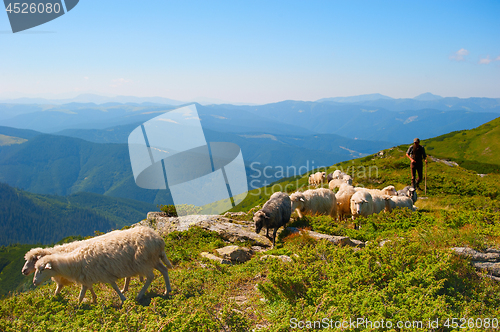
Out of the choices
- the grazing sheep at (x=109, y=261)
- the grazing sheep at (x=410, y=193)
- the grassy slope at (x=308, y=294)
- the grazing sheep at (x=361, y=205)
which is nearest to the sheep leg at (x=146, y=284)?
the grazing sheep at (x=109, y=261)

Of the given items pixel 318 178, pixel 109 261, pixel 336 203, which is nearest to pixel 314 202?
pixel 336 203

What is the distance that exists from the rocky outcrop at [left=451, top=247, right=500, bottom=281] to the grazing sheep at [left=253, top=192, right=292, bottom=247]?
767 centimetres

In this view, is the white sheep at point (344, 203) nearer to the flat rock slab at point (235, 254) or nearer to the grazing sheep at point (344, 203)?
the grazing sheep at point (344, 203)

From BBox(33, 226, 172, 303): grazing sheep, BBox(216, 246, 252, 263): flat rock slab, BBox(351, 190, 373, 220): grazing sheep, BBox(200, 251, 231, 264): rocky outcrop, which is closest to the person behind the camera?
BBox(33, 226, 172, 303): grazing sheep

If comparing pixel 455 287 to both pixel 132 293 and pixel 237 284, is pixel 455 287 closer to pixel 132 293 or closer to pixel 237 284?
pixel 237 284

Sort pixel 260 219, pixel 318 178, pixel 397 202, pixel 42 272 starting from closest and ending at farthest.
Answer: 1. pixel 42 272
2. pixel 260 219
3. pixel 397 202
4. pixel 318 178

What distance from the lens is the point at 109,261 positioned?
773 cm

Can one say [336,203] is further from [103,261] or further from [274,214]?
[103,261]

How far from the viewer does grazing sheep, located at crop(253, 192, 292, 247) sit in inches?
541

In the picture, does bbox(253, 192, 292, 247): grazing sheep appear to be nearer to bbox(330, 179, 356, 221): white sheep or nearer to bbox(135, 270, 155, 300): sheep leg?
bbox(330, 179, 356, 221): white sheep

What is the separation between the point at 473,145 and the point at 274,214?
77142 mm

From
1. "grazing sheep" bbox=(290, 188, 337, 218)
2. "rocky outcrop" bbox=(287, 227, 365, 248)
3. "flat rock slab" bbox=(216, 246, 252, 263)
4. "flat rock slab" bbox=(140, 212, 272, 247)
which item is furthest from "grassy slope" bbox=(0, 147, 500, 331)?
"grazing sheep" bbox=(290, 188, 337, 218)

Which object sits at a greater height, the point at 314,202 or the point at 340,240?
the point at 340,240

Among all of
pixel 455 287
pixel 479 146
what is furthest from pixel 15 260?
pixel 479 146
